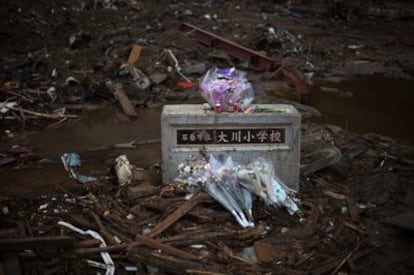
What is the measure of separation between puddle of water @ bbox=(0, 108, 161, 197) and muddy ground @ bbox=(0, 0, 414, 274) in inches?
1.3

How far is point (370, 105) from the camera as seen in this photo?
979 cm

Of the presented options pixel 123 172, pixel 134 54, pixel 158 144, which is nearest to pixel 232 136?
pixel 123 172

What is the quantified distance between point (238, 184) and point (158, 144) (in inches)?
109

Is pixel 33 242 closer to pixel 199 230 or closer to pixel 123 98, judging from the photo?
pixel 199 230

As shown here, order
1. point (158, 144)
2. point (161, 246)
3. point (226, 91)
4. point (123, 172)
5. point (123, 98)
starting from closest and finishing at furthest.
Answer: point (161, 246)
point (226, 91)
point (123, 172)
point (158, 144)
point (123, 98)

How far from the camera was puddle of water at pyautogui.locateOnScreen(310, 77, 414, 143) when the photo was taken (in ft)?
28.4

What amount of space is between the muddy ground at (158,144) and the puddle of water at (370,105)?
0.83 ft

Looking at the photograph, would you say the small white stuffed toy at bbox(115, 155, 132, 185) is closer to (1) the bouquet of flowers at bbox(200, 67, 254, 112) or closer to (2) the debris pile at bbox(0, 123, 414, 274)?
(2) the debris pile at bbox(0, 123, 414, 274)

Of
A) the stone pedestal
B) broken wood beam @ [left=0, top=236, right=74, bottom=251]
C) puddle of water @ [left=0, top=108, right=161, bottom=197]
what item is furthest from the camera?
puddle of water @ [left=0, top=108, right=161, bottom=197]

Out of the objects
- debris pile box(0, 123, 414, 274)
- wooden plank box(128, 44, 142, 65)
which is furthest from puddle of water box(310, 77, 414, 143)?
wooden plank box(128, 44, 142, 65)

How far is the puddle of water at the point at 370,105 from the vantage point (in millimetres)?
8656

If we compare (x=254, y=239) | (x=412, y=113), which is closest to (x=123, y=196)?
(x=254, y=239)

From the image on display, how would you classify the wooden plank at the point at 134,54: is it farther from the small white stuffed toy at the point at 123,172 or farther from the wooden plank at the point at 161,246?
the wooden plank at the point at 161,246

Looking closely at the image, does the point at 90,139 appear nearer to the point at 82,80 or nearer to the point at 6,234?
the point at 82,80
